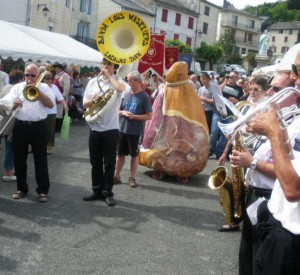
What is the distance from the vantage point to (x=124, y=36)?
5.82 metres

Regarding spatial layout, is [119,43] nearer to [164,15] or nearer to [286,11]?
[164,15]

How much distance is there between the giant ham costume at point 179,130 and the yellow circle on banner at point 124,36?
4.28ft

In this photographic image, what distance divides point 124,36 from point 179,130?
186cm

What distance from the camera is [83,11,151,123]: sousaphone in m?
5.51

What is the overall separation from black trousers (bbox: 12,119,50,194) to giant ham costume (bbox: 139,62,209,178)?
211cm

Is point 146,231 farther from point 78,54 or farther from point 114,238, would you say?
point 78,54

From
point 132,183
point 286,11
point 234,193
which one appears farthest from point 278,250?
point 286,11

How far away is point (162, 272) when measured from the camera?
152 inches

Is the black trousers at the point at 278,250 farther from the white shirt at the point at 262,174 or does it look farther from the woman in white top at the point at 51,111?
the woman in white top at the point at 51,111

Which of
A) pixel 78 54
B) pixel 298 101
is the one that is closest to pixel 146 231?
pixel 298 101

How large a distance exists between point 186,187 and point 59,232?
2.81 metres

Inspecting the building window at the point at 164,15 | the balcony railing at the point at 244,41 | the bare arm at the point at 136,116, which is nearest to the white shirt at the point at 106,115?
the bare arm at the point at 136,116

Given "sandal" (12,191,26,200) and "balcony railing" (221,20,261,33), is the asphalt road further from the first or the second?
"balcony railing" (221,20,261,33)

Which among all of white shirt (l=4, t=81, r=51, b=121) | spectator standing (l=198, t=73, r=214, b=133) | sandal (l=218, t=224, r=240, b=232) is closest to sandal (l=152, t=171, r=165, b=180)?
sandal (l=218, t=224, r=240, b=232)
